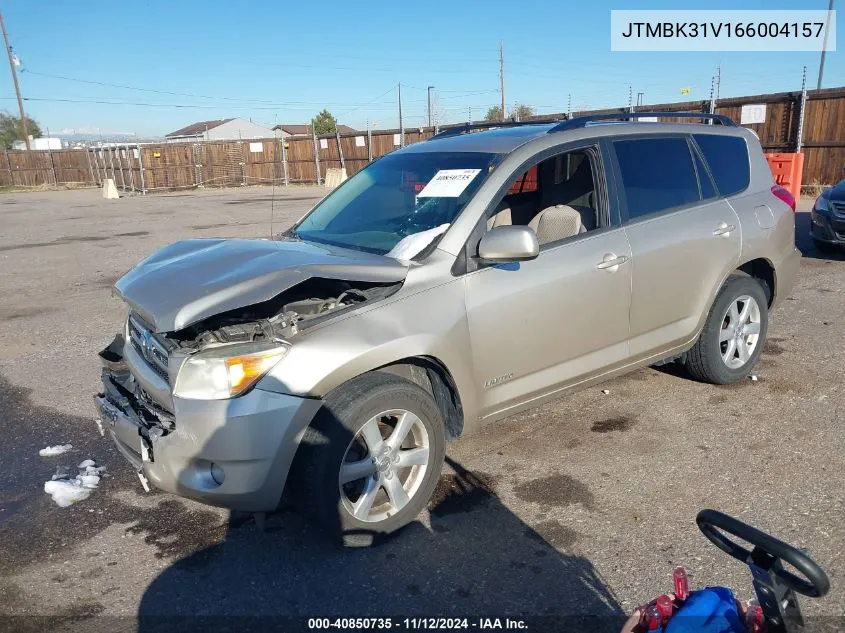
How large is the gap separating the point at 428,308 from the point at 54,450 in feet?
8.66

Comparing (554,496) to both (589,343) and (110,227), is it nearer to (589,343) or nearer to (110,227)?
(589,343)

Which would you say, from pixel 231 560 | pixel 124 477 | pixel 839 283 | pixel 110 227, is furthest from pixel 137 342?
pixel 110 227

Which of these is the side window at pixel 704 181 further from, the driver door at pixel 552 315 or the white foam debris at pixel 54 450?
the white foam debris at pixel 54 450

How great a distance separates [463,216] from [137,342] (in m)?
1.82

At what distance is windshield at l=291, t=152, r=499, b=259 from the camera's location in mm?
3676

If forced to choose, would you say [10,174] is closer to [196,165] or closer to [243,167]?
[196,165]

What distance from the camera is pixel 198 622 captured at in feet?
8.78

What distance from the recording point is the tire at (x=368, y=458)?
2881mm

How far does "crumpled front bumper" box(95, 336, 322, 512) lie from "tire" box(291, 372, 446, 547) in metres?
0.09

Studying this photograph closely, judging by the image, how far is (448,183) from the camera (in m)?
3.81

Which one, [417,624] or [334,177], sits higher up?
[334,177]

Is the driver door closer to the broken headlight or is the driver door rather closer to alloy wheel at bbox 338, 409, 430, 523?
alloy wheel at bbox 338, 409, 430, 523

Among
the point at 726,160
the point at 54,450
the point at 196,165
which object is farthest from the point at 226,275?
the point at 196,165

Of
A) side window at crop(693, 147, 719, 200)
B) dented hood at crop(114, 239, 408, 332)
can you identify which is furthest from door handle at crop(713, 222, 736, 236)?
dented hood at crop(114, 239, 408, 332)
